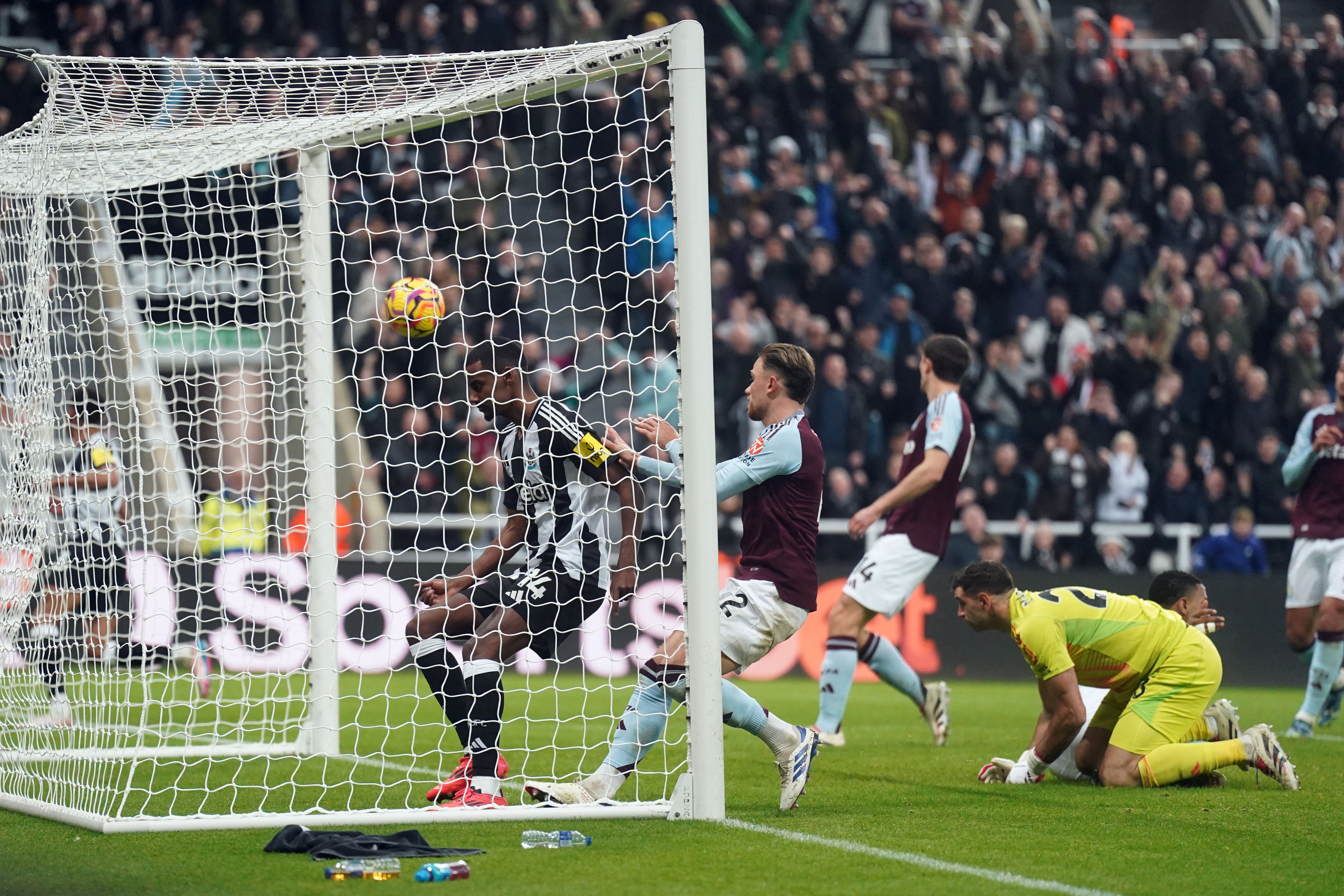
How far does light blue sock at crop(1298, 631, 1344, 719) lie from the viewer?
9.57 m

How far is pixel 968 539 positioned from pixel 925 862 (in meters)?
9.43

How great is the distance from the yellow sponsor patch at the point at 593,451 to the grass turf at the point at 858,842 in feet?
4.70

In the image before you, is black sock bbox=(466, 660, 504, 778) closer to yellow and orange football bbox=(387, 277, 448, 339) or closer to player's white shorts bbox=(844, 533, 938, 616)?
yellow and orange football bbox=(387, 277, 448, 339)

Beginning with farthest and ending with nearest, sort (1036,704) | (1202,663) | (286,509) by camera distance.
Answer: (1036,704) → (286,509) → (1202,663)

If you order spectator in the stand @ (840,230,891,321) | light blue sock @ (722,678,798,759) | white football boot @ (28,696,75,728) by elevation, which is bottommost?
white football boot @ (28,696,75,728)

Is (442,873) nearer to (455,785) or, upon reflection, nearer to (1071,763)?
(455,785)

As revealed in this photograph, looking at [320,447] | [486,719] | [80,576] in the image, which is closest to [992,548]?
[320,447]

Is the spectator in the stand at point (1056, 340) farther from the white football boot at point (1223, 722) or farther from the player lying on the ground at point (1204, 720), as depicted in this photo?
the white football boot at point (1223, 722)

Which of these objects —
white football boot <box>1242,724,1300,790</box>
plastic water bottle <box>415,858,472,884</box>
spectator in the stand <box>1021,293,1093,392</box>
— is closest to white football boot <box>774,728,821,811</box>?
plastic water bottle <box>415,858,472,884</box>

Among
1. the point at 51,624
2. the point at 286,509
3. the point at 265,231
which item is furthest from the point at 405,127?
the point at 51,624

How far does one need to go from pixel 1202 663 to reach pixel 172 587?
5.60 m

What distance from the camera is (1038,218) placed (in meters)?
17.0

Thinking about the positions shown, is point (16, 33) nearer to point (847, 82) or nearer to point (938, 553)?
point (847, 82)

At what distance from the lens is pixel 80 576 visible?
853 centimetres
